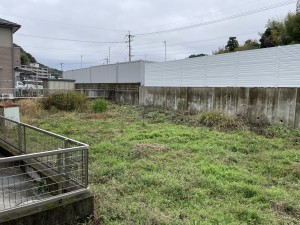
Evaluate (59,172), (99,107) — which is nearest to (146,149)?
(59,172)

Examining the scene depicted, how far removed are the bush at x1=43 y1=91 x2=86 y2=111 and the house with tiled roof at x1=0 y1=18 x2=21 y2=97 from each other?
19.7ft

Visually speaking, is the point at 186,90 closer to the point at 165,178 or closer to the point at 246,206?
the point at 165,178

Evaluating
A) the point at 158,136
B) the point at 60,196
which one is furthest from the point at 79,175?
the point at 158,136

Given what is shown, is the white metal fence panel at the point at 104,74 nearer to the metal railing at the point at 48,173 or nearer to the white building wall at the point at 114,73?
the white building wall at the point at 114,73

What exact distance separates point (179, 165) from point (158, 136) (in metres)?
2.34

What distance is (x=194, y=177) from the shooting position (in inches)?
163

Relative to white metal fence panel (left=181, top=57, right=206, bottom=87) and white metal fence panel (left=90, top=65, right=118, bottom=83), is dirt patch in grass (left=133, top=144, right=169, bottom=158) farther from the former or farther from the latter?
white metal fence panel (left=90, top=65, right=118, bottom=83)

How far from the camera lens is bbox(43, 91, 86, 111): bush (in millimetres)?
12398

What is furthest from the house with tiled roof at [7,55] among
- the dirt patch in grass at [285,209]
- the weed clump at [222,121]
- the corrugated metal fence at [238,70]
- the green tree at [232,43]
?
the dirt patch in grass at [285,209]

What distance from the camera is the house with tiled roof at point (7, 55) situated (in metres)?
16.5

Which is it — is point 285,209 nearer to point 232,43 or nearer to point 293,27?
point 293,27

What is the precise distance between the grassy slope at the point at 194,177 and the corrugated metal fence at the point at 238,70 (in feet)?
6.23

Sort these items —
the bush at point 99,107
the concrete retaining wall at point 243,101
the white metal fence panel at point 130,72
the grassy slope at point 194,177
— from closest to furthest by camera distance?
the grassy slope at point 194,177 < the concrete retaining wall at point 243,101 < the bush at point 99,107 < the white metal fence panel at point 130,72

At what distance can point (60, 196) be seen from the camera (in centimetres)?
267
